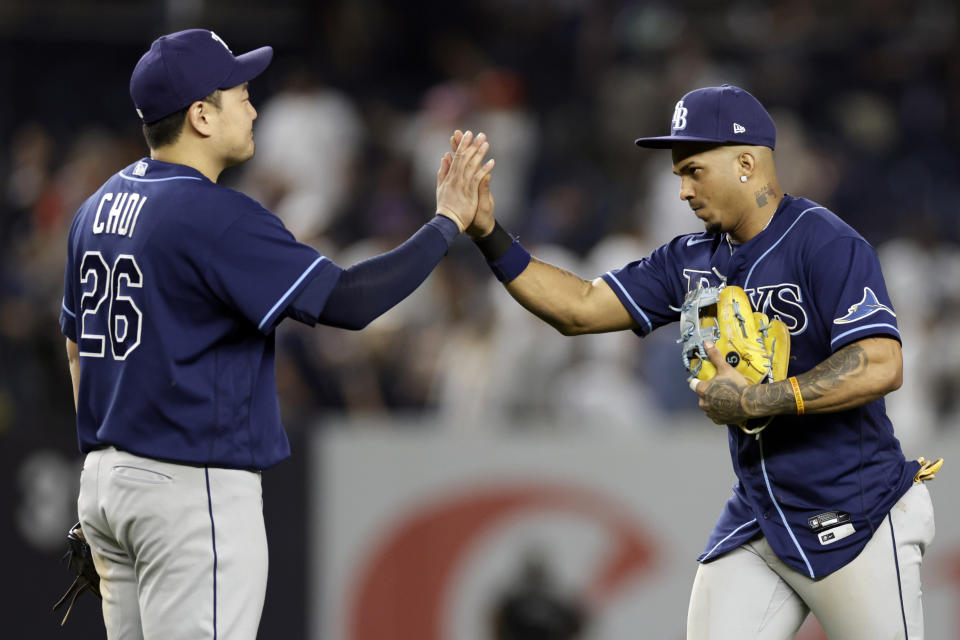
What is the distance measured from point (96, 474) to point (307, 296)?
30.5 inches

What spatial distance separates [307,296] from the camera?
364 centimetres

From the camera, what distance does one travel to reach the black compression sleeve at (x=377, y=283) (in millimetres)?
3697

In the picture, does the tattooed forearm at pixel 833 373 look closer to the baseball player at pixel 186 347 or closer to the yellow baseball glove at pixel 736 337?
the yellow baseball glove at pixel 736 337

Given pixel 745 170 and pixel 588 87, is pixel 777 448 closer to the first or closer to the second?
pixel 745 170

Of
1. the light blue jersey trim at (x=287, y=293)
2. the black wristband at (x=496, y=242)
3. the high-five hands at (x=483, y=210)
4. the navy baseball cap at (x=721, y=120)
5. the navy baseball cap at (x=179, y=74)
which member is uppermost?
the navy baseball cap at (x=179, y=74)

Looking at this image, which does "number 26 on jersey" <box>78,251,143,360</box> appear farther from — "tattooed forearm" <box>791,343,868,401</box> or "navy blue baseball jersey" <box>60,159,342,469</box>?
"tattooed forearm" <box>791,343,868,401</box>

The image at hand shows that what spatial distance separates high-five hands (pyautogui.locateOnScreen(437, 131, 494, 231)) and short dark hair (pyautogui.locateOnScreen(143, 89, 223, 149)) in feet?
2.51

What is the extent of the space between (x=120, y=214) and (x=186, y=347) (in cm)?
43

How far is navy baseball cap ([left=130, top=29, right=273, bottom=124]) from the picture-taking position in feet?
12.1

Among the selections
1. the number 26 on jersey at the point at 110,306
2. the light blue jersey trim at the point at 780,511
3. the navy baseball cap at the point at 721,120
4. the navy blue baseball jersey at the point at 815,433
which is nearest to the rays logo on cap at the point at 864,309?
the navy blue baseball jersey at the point at 815,433

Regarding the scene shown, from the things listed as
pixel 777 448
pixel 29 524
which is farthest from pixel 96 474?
pixel 29 524

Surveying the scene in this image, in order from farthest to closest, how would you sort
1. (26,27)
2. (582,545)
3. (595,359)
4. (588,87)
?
1. (26,27)
2. (588,87)
3. (595,359)
4. (582,545)

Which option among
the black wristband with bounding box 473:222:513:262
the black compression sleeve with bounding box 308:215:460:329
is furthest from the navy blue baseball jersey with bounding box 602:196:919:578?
the black compression sleeve with bounding box 308:215:460:329

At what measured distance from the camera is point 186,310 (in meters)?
3.62
